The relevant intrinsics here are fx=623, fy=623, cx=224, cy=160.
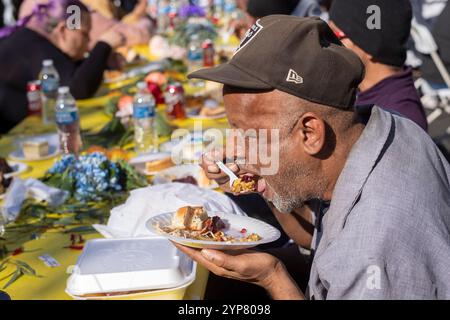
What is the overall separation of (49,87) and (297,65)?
122 inches

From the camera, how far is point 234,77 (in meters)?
1.89

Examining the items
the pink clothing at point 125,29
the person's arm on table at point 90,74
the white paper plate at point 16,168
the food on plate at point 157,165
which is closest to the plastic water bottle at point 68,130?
the white paper plate at point 16,168

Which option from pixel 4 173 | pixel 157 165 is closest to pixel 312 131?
pixel 157 165

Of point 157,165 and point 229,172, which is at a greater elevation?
point 229,172

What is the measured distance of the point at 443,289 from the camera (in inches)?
64.9

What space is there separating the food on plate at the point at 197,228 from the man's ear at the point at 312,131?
1.37 ft

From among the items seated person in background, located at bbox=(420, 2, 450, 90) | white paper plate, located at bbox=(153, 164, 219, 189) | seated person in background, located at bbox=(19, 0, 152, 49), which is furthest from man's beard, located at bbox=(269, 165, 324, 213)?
seated person in background, located at bbox=(19, 0, 152, 49)

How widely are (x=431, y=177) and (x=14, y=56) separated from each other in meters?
3.74

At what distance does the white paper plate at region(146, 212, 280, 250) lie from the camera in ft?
6.32

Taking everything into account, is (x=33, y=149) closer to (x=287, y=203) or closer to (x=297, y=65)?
(x=287, y=203)

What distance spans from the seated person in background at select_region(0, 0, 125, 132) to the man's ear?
3.21 m

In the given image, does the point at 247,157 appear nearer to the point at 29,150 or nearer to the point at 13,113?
the point at 29,150

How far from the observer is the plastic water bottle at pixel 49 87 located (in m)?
4.33

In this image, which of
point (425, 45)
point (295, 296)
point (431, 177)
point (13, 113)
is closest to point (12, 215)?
point (295, 296)
